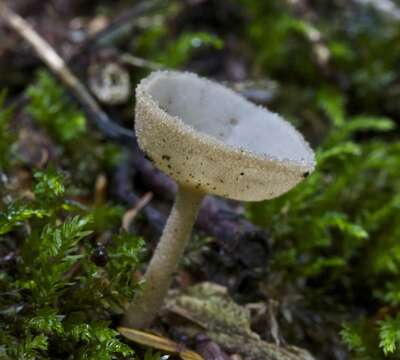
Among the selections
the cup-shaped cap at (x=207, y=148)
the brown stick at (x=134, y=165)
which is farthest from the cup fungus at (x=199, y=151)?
the brown stick at (x=134, y=165)

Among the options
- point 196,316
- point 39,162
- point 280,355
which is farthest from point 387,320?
point 39,162

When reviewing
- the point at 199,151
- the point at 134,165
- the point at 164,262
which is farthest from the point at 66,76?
the point at 199,151

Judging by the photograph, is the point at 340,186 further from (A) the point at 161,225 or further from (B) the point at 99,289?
(B) the point at 99,289

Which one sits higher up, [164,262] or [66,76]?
[66,76]

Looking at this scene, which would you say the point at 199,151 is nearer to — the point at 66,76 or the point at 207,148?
the point at 207,148

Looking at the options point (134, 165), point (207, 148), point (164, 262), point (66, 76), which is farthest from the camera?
point (66, 76)

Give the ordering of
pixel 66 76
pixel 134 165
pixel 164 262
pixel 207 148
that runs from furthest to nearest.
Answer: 1. pixel 66 76
2. pixel 134 165
3. pixel 164 262
4. pixel 207 148

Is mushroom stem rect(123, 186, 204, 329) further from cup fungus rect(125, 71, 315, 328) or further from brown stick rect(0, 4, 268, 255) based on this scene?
brown stick rect(0, 4, 268, 255)

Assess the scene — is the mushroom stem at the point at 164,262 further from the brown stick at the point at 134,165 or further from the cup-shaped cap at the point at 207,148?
the brown stick at the point at 134,165
